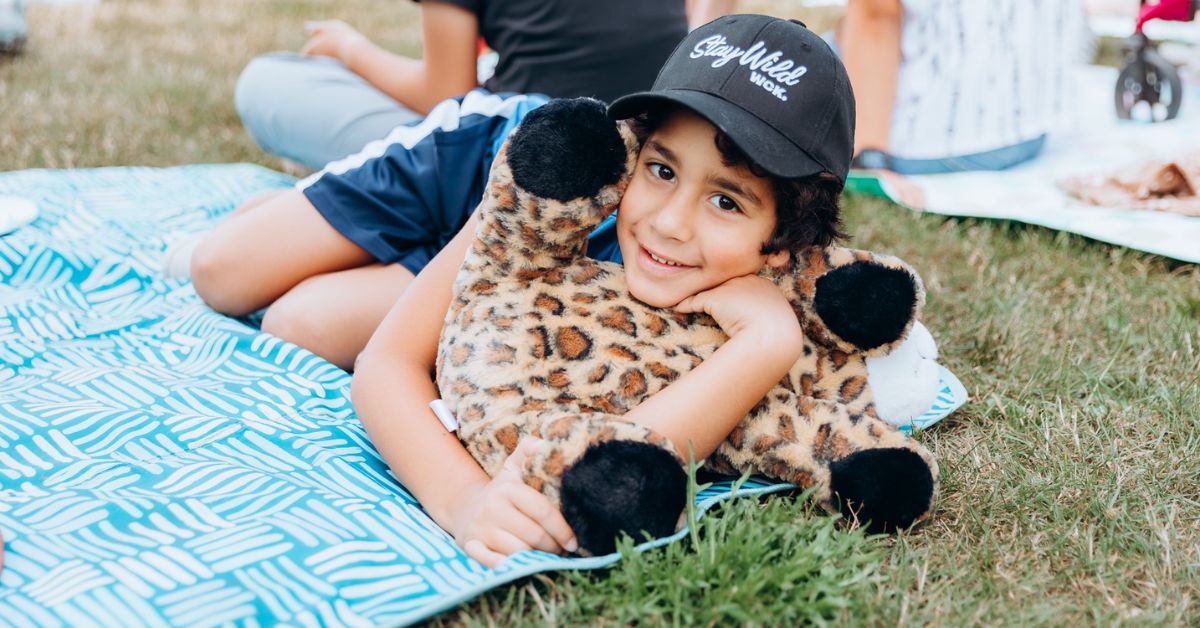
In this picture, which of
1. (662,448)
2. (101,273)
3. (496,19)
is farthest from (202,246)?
(662,448)

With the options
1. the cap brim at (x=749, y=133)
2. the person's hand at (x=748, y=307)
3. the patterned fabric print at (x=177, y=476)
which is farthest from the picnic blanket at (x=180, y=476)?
the cap brim at (x=749, y=133)

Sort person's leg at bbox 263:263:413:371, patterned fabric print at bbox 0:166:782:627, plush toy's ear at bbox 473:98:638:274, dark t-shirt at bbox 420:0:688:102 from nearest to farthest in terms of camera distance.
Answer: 1. patterned fabric print at bbox 0:166:782:627
2. plush toy's ear at bbox 473:98:638:274
3. person's leg at bbox 263:263:413:371
4. dark t-shirt at bbox 420:0:688:102

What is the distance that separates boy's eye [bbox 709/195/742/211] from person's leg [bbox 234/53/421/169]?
1.38m

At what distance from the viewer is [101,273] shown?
2.41 metres

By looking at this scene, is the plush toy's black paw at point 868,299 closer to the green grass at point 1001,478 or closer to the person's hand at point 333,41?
the green grass at point 1001,478

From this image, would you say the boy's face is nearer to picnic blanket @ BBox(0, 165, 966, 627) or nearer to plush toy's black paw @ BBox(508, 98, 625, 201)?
plush toy's black paw @ BBox(508, 98, 625, 201)

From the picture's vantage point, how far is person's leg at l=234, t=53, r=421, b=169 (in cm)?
287

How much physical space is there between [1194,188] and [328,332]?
251cm

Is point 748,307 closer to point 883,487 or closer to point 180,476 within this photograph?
point 883,487

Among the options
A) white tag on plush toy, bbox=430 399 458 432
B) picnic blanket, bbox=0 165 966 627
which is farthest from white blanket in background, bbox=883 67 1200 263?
white tag on plush toy, bbox=430 399 458 432

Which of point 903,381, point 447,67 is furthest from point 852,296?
point 447,67

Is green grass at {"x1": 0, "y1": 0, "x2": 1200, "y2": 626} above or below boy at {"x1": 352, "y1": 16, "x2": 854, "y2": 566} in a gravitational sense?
below

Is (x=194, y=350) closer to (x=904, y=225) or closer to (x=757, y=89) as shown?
(x=757, y=89)

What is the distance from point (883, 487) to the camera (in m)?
1.51
